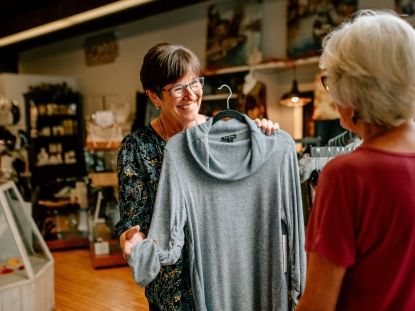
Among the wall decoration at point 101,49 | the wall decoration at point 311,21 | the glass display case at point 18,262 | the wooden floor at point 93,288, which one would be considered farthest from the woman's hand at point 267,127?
the wall decoration at point 101,49

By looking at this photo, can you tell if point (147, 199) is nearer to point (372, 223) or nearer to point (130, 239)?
point (130, 239)

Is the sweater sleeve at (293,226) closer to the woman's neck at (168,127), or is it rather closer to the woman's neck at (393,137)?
the woman's neck at (168,127)

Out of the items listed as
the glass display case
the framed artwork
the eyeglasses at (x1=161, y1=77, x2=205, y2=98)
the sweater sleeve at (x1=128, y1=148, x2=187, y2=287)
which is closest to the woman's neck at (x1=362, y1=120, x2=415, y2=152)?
the sweater sleeve at (x1=128, y1=148, x2=187, y2=287)

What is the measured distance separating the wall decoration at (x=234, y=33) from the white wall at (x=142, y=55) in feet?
0.45

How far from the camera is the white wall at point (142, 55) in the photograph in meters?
5.68

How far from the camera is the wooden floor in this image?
4.25m

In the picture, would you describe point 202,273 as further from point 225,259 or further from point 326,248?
point 326,248

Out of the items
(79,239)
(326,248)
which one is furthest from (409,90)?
(79,239)

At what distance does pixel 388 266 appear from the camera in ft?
3.42

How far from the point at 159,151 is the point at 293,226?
23.7 inches

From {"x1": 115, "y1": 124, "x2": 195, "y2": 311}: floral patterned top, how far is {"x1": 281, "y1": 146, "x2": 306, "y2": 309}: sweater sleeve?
39 centimetres

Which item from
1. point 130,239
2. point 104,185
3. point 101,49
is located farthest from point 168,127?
point 101,49

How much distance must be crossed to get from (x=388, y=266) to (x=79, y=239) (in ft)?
19.4

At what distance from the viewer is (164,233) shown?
1.58 m
